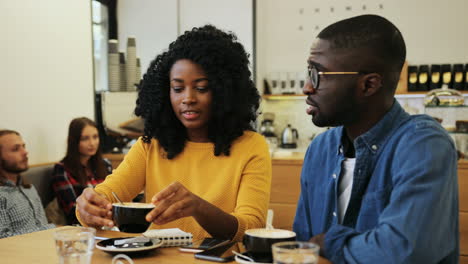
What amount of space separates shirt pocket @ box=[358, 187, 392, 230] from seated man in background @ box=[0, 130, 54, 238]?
1.94 meters

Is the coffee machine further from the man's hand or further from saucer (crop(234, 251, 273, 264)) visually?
saucer (crop(234, 251, 273, 264))

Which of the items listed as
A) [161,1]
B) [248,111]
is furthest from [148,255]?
[161,1]

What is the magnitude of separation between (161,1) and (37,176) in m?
2.67

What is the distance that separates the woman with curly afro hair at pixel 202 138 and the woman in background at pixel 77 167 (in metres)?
1.44

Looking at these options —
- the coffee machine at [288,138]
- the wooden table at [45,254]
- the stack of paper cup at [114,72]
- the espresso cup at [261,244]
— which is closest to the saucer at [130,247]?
the wooden table at [45,254]

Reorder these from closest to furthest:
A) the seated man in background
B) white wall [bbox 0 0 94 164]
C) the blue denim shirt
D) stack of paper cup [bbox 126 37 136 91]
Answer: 1. the blue denim shirt
2. the seated man in background
3. white wall [bbox 0 0 94 164]
4. stack of paper cup [bbox 126 37 136 91]

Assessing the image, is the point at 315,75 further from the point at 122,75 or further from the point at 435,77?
the point at 435,77

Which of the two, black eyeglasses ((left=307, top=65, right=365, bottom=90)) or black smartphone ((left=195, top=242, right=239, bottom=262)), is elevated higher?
black eyeglasses ((left=307, top=65, right=365, bottom=90))

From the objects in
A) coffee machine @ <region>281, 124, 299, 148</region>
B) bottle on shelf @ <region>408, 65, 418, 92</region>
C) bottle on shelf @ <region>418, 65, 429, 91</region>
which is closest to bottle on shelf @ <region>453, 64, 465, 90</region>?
bottle on shelf @ <region>418, 65, 429, 91</region>

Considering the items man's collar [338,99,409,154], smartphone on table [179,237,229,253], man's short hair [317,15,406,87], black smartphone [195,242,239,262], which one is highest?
man's short hair [317,15,406,87]

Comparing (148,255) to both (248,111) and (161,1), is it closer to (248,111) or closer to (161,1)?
(248,111)

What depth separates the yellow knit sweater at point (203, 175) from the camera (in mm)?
1592

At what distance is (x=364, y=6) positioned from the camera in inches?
204

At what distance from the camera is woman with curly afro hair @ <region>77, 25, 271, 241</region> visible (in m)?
1.60
